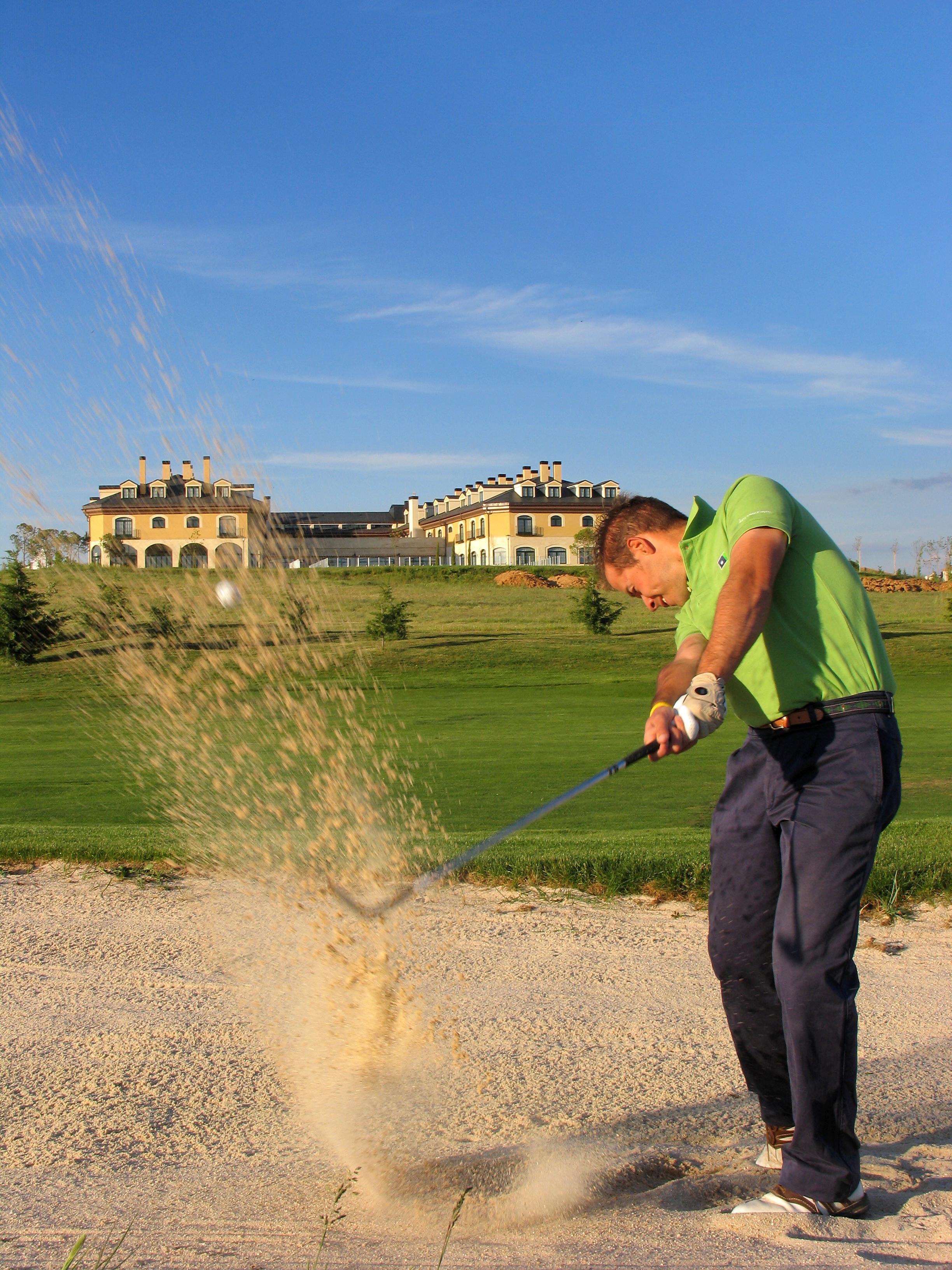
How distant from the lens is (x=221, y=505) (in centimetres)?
632

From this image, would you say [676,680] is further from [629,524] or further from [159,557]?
[159,557]

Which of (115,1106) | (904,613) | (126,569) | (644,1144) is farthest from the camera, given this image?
(904,613)

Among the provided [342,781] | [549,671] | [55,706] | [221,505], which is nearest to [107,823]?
[342,781]

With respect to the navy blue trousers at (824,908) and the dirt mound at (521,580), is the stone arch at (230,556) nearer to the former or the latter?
the navy blue trousers at (824,908)

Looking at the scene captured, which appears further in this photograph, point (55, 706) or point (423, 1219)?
point (55, 706)

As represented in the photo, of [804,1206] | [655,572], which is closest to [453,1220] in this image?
[804,1206]

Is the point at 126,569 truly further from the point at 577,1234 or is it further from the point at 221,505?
the point at 577,1234

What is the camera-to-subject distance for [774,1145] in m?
3.24

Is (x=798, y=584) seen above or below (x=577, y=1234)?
above

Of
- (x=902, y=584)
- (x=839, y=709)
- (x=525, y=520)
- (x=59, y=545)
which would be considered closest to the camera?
(x=839, y=709)

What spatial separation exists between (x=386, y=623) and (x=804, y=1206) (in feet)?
89.0

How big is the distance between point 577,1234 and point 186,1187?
110cm

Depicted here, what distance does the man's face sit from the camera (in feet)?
11.2

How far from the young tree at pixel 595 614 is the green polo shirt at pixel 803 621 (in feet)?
96.1
